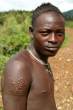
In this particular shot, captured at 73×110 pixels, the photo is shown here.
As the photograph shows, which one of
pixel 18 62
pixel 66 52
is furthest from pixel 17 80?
pixel 66 52

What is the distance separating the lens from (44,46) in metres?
2.08

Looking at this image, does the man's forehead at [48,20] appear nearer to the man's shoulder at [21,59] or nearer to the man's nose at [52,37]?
the man's nose at [52,37]

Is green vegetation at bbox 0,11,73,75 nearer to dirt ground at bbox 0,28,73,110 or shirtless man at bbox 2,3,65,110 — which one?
dirt ground at bbox 0,28,73,110

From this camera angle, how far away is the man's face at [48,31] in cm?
205

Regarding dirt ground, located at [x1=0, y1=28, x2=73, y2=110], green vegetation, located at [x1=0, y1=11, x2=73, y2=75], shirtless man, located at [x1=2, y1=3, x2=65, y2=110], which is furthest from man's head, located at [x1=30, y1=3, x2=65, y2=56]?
green vegetation, located at [x1=0, y1=11, x2=73, y2=75]

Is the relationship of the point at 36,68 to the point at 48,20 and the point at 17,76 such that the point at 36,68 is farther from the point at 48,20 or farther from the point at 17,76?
the point at 48,20

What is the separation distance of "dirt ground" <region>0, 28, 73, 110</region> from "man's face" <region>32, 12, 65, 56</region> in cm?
531

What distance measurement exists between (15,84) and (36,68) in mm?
164

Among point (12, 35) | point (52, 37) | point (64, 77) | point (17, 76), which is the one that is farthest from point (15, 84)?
point (12, 35)

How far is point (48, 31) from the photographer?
2.06 meters

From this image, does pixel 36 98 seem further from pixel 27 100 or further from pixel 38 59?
pixel 38 59

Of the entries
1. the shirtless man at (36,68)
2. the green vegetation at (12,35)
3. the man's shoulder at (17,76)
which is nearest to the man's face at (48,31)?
the shirtless man at (36,68)

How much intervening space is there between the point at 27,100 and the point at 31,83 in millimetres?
92

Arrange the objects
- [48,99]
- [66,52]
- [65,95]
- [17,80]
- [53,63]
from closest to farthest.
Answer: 1. [17,80]
2. [48,99]
3. [65,95]
4. [53,63]
5. [66,52]
